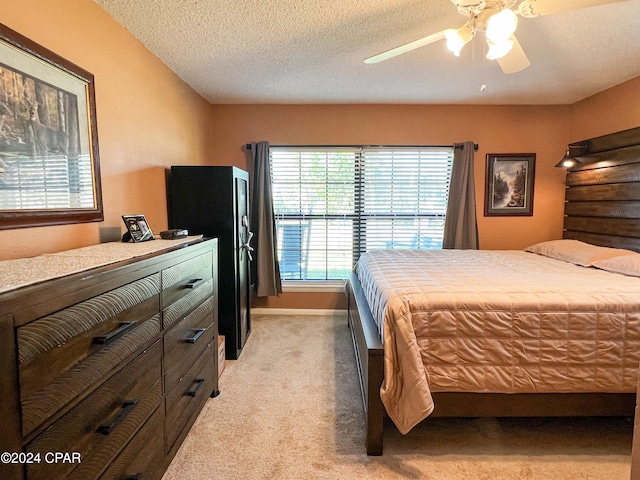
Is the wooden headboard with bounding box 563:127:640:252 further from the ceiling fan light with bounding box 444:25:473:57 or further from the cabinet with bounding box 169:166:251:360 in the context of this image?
the cabinet with bounding box 169:166:251:360

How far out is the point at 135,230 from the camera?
191 cm

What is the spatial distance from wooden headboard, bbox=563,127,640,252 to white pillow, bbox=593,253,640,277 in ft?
1.83

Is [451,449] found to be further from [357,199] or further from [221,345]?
[357,199]

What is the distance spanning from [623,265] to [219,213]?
2.99 metres

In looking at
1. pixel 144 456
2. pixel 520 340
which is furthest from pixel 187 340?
pixel 520 340

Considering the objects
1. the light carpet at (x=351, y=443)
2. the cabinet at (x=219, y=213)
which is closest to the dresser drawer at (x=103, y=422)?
the light carpet at (x=351, y=443)

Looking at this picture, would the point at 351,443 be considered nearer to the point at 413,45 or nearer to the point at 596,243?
the point at 413,45

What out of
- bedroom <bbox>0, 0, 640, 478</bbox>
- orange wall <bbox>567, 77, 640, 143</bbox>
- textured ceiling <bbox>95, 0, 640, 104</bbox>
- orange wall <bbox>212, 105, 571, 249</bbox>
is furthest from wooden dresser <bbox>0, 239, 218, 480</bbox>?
orange wall <bbox>567, 77, 640, 143</bbox>

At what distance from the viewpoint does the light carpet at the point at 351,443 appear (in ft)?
5.38

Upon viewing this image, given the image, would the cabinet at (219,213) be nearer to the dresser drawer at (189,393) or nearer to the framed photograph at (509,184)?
the dresser drawer at (189,393)

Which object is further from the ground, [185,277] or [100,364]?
[185,277]

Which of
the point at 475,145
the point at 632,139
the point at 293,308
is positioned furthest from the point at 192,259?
the point at 632,139

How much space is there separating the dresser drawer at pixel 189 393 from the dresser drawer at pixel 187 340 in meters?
0.05

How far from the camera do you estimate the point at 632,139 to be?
9.33 ft
